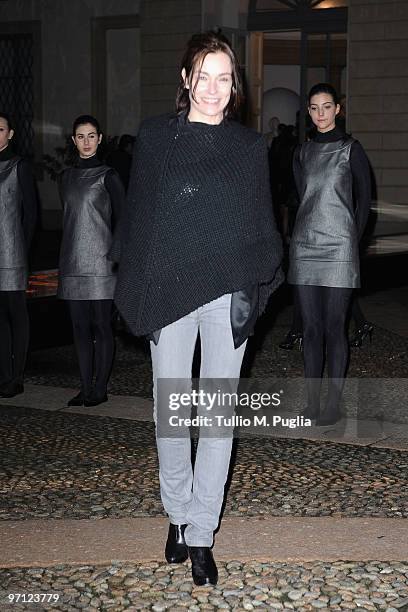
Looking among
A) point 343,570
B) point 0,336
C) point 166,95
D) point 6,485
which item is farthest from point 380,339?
point 166,95

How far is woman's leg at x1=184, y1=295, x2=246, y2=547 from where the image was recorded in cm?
388

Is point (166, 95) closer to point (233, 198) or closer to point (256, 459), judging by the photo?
point (256, 459)

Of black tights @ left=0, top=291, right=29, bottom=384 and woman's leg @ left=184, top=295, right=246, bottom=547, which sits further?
black tights @ left=0, top=291, right=29, bottom=384

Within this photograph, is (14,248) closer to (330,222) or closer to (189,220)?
(330,222)

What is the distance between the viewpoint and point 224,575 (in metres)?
3.96

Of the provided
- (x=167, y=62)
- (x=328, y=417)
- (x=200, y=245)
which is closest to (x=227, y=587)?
(x=200, y=245)

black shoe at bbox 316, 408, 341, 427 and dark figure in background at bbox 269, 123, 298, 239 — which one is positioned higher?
dark figure in background at bbox 269, 123, 298, 239

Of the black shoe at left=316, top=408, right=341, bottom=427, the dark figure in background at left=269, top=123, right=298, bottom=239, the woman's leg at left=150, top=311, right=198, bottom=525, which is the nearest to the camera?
the woman's leg at left=150, top=311, right=198, bottom=525

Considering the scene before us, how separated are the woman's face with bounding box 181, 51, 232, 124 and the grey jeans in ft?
2.15

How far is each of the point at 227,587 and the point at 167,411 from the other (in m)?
0.64

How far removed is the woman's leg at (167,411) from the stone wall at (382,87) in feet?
54.1

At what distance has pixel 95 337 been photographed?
6875mm

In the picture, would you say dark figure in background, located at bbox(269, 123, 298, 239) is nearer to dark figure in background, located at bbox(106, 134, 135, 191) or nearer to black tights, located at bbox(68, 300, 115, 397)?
dark figure in background, located at bbox(106, 134, 135, 191)

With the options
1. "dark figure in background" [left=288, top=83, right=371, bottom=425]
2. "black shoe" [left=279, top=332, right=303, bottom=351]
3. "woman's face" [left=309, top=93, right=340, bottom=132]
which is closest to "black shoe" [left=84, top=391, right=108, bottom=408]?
"dark figure in background" [left=288, top=83, right=371, bottom=425]
